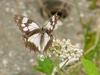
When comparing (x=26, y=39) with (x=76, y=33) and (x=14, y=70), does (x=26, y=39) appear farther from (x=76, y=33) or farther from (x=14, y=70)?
(x=76, y=33)

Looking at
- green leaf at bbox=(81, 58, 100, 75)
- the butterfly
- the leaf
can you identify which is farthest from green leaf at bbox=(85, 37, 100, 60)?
the butterfly

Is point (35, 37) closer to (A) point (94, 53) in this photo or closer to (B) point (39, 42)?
(B) point (39, 42)

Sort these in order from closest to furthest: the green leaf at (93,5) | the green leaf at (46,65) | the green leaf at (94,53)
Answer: the green leaf at (46,65)
the green leaf at (94,53)
the green leaf at (93,5)

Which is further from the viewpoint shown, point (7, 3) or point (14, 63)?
point (7, 3)

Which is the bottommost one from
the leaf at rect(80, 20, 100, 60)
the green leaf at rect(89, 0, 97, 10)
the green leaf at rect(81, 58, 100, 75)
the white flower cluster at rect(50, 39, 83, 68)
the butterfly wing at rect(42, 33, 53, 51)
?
the leaf at rect(80, 20, 100, 60)

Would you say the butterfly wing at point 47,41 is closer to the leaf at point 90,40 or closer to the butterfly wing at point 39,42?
the butterfly wing at point 39,42

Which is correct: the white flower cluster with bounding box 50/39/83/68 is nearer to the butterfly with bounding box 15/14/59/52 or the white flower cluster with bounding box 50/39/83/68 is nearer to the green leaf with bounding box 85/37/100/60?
the butterfly with bounding box 15/14/59/52

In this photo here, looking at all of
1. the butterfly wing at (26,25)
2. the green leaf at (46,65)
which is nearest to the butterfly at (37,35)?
the butterfly wing at (26,25)

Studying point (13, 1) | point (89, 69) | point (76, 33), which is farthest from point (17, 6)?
point (89, 69)

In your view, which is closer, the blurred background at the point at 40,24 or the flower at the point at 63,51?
the flower at the point at 63,51
